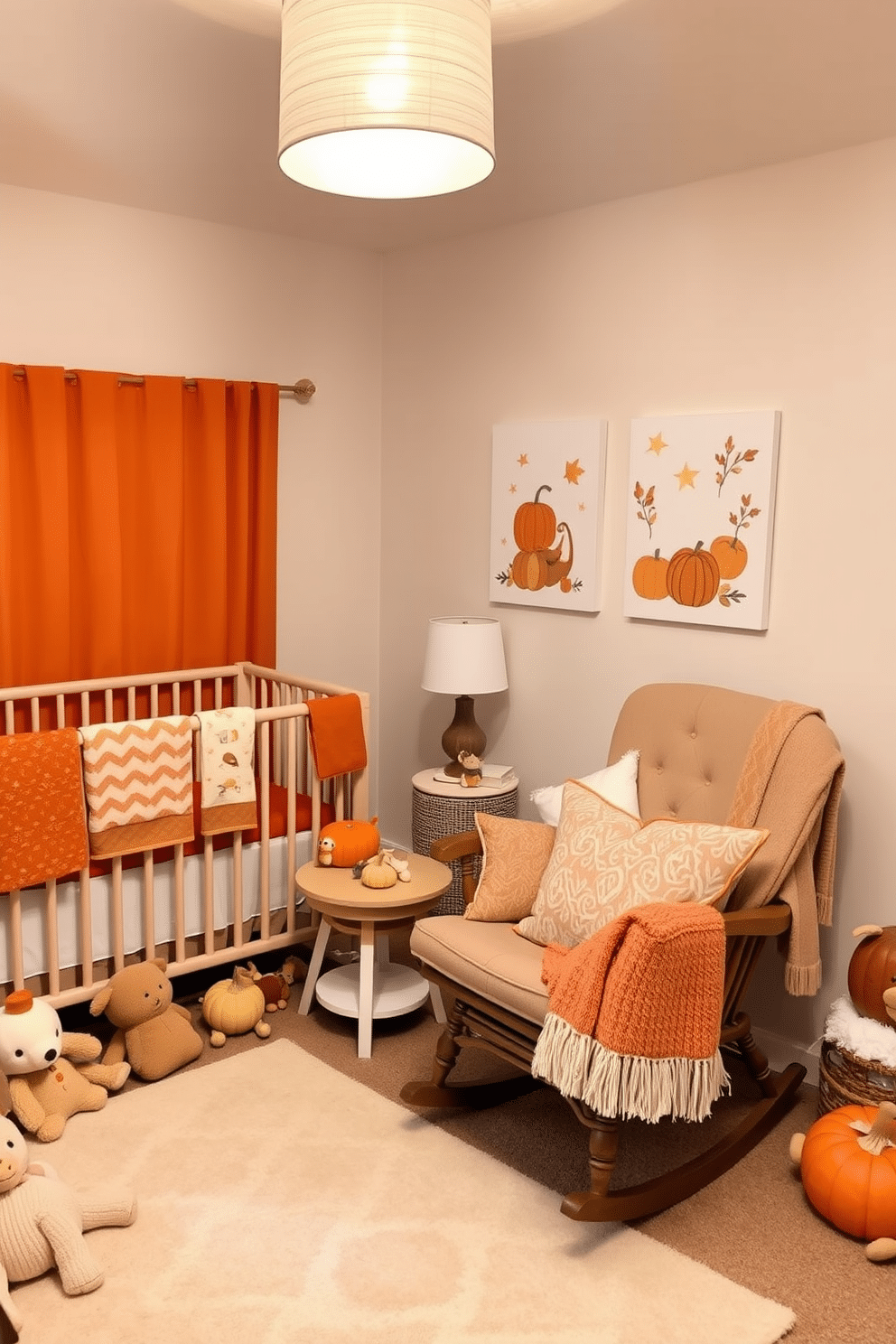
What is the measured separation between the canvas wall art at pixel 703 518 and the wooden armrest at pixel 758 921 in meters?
0.79

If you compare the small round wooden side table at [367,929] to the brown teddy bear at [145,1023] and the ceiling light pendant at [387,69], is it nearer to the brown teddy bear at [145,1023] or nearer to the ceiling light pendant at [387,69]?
the brown teddy bear at [145,1023]

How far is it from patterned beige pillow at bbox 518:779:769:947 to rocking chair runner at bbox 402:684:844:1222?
80 millimetres

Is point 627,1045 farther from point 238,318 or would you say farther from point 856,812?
point 238,318

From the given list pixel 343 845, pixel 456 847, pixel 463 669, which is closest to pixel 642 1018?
pixel 456 847

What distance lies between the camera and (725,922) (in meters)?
2.17

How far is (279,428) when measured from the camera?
370cm

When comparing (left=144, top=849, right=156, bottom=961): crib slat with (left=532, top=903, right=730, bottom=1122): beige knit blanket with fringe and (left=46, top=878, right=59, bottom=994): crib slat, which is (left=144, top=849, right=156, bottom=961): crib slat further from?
→ (left=532, top=903, right=730, bottom=1122): beige knit blanket with fringe

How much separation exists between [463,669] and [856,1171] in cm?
170

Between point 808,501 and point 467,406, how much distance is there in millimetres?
1304

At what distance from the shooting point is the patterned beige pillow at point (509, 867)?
258 centimetres

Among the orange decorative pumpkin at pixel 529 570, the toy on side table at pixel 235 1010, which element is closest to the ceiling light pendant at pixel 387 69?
the orange decorative pumpkin at pixel 529 570

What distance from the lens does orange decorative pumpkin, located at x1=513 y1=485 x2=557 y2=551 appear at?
130 inches

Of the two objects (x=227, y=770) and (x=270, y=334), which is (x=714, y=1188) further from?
(x=270, y=334)

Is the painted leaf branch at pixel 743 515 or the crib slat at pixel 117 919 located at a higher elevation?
the painted leaf branch at pixel 743 515
